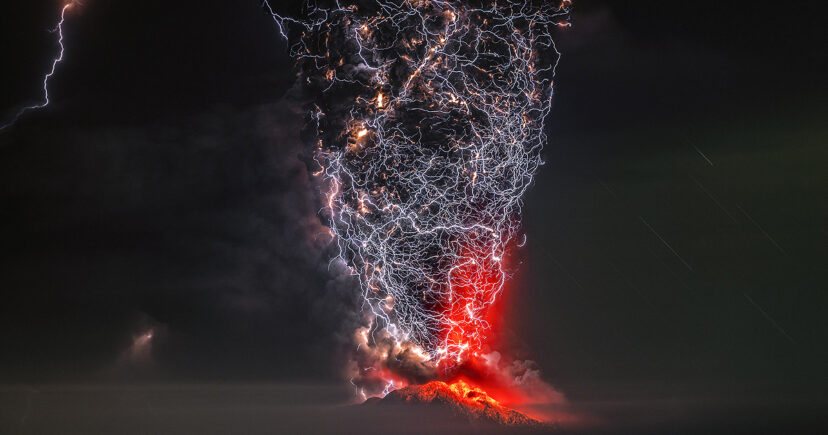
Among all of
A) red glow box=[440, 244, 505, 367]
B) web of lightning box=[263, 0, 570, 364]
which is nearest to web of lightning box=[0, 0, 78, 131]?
web of lightning box=[263, 0, 570, 364]

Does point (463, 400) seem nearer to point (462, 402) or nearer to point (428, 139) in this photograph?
point (462, 402)

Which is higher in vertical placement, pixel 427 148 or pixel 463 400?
pixel 427 148

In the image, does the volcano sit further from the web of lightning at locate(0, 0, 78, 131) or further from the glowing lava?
the web of lightning at locate(0, 0, 78, 131)

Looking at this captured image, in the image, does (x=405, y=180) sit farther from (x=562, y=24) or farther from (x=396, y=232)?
(x=562, y=24)

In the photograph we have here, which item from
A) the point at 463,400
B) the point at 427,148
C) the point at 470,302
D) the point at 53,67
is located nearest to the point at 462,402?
the point at 463,400

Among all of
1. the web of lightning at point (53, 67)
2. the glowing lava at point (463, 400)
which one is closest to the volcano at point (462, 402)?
the glowing lava at point (463, 400)

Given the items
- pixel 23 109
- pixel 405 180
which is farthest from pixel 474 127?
pixel 23 109
